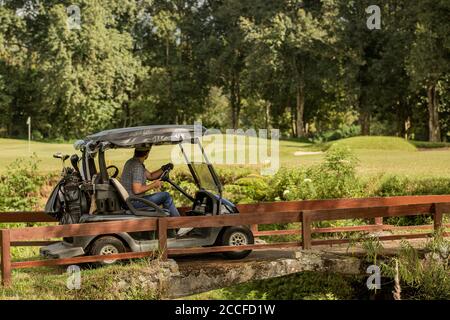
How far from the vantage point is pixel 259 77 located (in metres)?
54.6

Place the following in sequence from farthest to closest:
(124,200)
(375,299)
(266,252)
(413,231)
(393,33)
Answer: (393,33) → (413,231) → (375,299) → (266,252) → (124,200)

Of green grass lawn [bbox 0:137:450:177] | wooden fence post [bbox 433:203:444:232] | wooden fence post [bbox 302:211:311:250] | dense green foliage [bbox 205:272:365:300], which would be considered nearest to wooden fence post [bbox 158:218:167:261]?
green grass lawn [bbox 0:137:450:177]

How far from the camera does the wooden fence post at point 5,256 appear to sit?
906cm

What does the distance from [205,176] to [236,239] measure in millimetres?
1110

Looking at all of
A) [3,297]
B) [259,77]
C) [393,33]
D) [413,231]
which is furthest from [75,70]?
[3,297]

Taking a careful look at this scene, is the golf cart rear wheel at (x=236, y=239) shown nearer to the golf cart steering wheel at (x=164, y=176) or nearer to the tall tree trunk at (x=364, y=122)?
the golf cart steering wheel at (x=164, y=176)

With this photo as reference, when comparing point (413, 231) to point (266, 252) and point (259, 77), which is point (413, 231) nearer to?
point (266, 252)

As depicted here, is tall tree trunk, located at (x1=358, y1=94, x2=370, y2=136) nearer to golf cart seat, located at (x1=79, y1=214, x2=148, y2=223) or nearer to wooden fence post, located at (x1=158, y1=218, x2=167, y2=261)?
golf cart seat, located at (x1=79, y1=214, x2=148, y2=223)

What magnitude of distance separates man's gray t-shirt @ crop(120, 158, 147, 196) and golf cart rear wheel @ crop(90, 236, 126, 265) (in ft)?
2.62

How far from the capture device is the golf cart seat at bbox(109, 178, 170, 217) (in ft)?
33.8

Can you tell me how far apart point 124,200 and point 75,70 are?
43076mm

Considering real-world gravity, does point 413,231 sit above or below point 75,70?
below

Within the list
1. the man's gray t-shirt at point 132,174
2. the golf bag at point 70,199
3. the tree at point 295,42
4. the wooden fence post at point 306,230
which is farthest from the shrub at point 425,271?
the tree at point 295,42

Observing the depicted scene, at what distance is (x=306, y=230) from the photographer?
1070 centimetres
